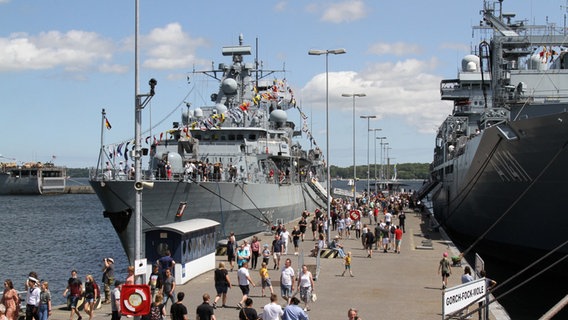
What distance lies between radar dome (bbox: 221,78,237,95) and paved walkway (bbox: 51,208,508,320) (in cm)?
2024

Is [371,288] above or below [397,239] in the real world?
below

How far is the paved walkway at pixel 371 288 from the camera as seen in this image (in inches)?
635

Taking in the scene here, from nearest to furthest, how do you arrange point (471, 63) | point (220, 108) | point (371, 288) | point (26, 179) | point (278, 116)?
point (371, 288) → point (220, 108) → point (278, 116) → point (471, 63) → point (26, 179)

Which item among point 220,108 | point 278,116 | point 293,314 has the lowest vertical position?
point 293,314

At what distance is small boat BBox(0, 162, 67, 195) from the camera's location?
13925 cm

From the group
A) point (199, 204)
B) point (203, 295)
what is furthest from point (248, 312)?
point (199, 204)

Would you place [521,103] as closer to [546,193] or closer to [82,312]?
[546,193]

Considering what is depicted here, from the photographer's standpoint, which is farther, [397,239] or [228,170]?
[228,170]

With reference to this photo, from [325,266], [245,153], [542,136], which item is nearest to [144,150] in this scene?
[325,266]

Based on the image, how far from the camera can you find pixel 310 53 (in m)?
29.3

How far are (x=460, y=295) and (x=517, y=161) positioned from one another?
43.5ft

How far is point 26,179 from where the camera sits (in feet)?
458

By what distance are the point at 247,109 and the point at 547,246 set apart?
961 inches

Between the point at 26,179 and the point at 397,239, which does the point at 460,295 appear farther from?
the point at 26,179
